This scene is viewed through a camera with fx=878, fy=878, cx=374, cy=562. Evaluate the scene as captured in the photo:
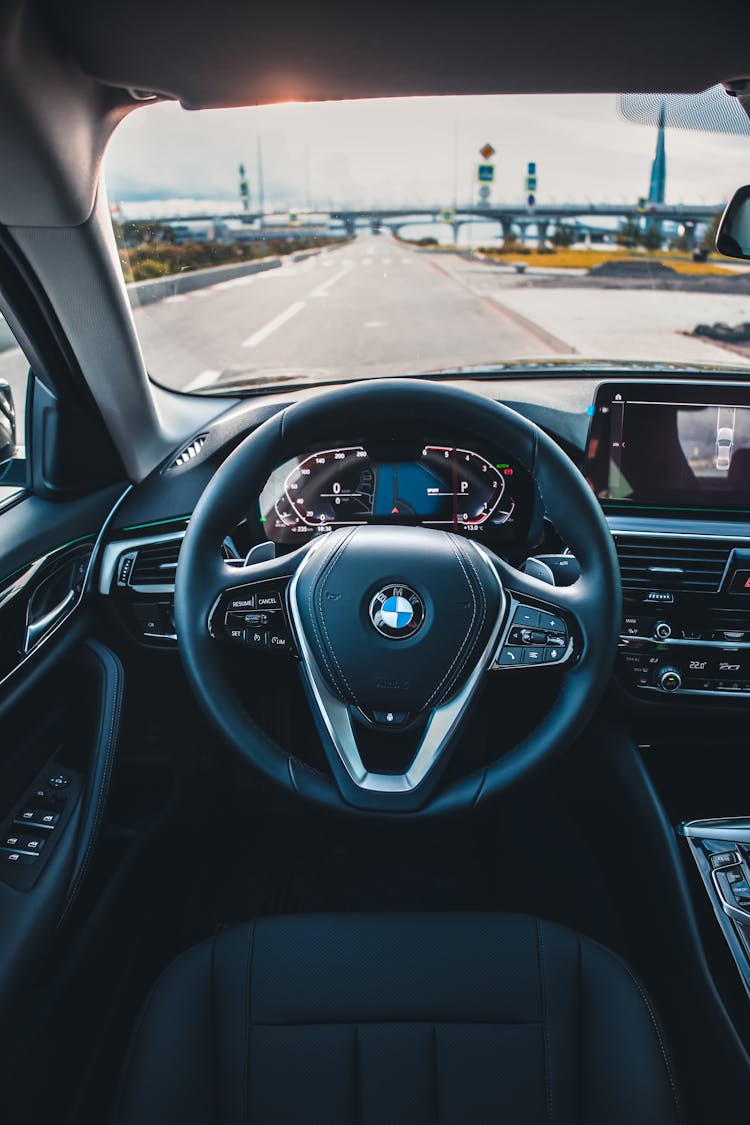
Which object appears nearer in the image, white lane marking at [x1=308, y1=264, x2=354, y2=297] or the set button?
the set button

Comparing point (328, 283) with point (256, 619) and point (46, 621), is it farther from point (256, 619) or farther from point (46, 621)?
point (256, 619)

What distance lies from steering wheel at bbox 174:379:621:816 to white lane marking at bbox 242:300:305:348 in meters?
1.82

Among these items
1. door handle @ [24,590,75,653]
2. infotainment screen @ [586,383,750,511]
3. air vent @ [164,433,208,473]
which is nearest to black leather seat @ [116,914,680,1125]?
door handle @ [24,590,75,653]

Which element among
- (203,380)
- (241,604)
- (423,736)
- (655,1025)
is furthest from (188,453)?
(655,1025)

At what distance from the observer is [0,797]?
195 centimetres

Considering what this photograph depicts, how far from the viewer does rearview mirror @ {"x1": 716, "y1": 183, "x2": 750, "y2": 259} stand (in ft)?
6.97

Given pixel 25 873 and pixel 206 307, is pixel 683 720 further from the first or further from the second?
pixel 206 307

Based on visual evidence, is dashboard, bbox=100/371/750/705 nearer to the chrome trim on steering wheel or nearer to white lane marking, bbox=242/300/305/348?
the chrome trim on steering wheel

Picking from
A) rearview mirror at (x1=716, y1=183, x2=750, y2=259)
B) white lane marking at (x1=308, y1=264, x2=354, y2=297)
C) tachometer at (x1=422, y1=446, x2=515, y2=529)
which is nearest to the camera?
rearview mirror at (x1=716, y1=183, x2=750, y2=259)

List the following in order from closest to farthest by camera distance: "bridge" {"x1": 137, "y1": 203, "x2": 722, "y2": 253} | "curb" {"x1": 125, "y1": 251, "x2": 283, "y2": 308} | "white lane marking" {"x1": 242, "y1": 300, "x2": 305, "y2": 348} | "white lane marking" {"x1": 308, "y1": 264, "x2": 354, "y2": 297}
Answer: "curb" {"x1": 125, "y1": 251, "x2": 283, "y2": 308}, "bridge" {"x1": 137, "y1": 203, "x2": 722, "y2": 253}, "white lane marking" {"x1": 242, "y1": 300, "x2": 305, "y2": 348}, "white lane marking" {"x1": 308, "y1": 264, "x2": 354, "y2": 297}

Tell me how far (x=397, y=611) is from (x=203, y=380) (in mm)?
1647

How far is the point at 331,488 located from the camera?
2.33 metres

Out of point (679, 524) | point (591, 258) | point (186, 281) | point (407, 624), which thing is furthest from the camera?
point (591, 258)

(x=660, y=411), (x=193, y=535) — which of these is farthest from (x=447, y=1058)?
(x=660, y=411)
